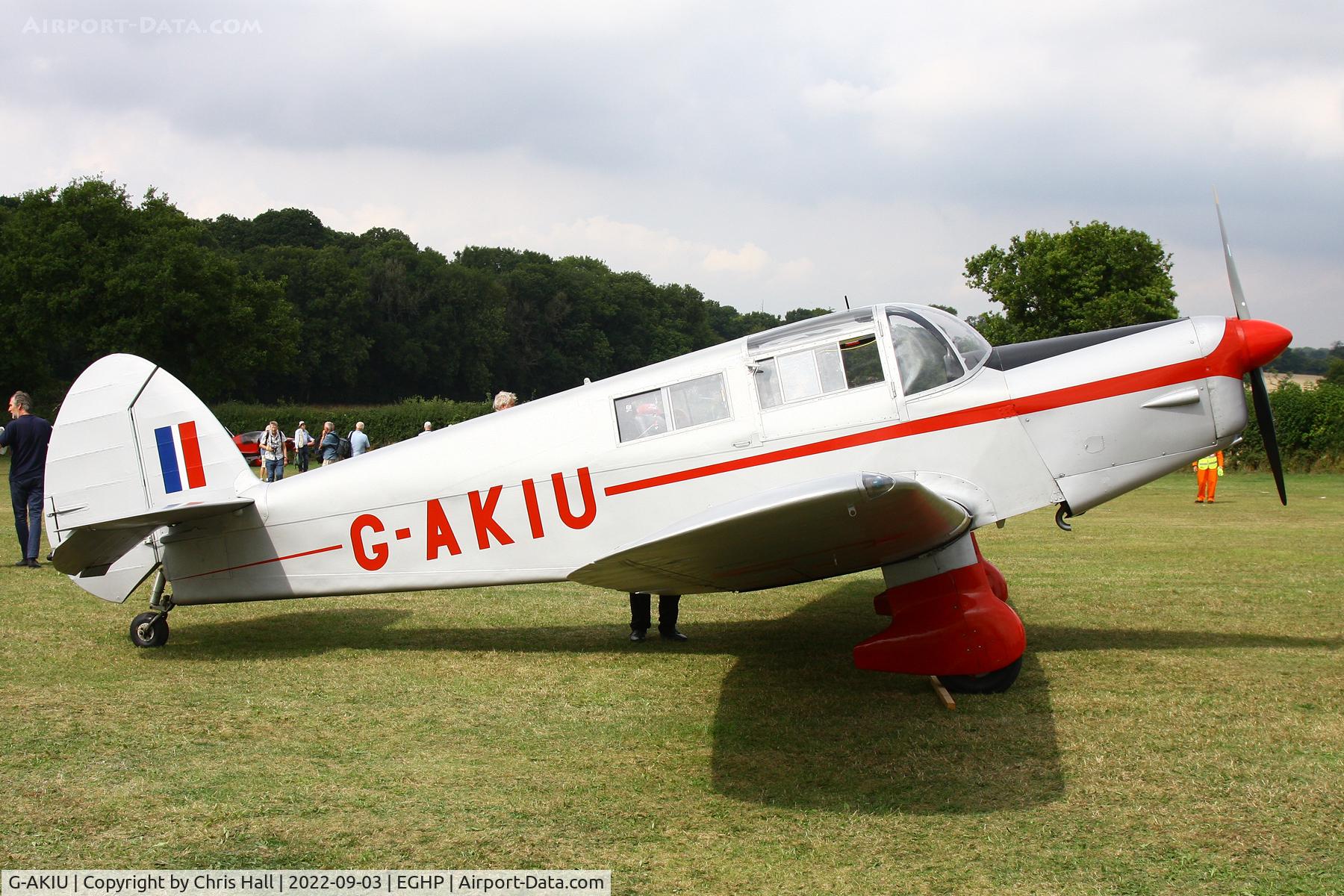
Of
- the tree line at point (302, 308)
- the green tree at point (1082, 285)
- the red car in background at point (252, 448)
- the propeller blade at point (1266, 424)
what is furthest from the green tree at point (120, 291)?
the propeller blade at point (1266, 424)

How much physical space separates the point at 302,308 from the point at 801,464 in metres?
72.2

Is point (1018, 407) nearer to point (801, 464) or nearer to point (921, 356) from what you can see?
point (921, 356)

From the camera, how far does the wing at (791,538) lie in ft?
13.8

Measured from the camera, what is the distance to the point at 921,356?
5934 mm

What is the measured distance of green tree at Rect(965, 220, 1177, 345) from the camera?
36.2 m

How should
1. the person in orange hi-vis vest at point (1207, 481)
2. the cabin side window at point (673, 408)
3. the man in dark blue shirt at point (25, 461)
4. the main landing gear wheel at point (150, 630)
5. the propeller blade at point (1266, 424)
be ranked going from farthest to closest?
1. the person in orange hi-vis vest at point (1207, 481)
2. the man in dark blue shirt at point (25, 461)
3. the main landing gear wheel at point (150, 630)
4. the propeller blade at point (1266, 424)
5. the cabin side window at point (673, 408)

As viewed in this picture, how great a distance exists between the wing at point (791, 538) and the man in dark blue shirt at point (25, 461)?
8578 mm

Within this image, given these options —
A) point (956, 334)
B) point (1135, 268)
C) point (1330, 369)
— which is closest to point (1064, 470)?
point (956, 334)

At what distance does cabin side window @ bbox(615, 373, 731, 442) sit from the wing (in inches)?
42.3

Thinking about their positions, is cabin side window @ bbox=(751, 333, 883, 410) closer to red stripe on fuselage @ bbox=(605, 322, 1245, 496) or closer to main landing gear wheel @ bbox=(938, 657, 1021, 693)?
red stripe on fuselage @ bbox=(605, 322, 1245, 496)

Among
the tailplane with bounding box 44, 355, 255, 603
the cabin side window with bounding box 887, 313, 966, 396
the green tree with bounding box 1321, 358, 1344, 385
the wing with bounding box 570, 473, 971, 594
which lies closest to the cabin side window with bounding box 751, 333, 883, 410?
the cabin side window with bounding box 887, 313, 966, 396

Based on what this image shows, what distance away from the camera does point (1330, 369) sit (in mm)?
36844

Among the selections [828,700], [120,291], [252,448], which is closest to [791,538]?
[828,700]

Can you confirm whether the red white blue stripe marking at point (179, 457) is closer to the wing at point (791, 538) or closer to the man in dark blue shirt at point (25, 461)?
the wing at point (791, 538)
